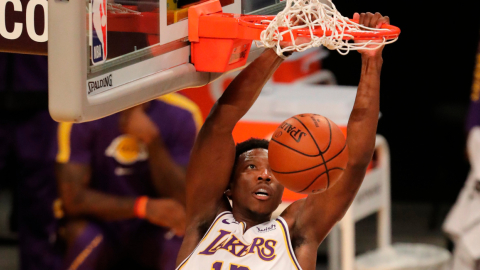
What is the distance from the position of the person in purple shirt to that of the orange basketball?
2675mm

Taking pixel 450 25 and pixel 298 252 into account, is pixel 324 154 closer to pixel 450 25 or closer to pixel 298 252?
pixel 298 252

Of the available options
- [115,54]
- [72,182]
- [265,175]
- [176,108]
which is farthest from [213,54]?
[72,182]

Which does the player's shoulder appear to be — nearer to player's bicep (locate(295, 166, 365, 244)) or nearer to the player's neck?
the player's neck

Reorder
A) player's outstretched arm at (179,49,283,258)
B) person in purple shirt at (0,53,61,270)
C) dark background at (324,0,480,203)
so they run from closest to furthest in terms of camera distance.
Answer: player's outstretched arm at (179,49,283,258) < person in purple shirt at (0,53,61,270) < dark background at (324,0,480,203)

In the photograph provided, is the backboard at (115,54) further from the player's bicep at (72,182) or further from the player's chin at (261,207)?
the player's bicep at (72,182)

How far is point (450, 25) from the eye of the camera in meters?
8.59

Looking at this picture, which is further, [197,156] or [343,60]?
[343,60]

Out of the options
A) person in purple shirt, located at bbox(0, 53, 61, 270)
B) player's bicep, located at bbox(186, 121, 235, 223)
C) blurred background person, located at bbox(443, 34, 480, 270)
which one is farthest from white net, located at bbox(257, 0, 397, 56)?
blurred background person, located at bbox(443, 34, 480, 270)

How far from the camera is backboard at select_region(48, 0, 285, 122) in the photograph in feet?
6.84

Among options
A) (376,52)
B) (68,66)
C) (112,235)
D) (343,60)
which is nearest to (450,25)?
(343,60)

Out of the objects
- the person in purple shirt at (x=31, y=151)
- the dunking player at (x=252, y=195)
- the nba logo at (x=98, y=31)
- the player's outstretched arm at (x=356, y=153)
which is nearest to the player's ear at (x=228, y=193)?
the dunking player at (x=252, y=195)

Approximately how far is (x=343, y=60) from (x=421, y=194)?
193 cm

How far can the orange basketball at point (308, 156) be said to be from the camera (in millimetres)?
2572

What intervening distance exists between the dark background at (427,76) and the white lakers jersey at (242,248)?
580 cm
